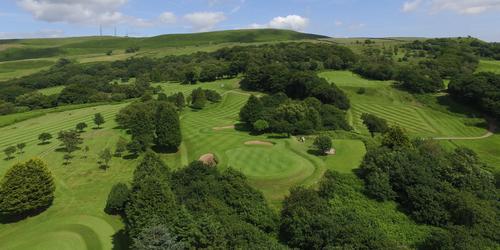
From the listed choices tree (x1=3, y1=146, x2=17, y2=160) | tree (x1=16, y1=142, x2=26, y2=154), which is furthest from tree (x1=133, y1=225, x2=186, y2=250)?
tree (x1=16, y1=142, x2=26, y2=154)

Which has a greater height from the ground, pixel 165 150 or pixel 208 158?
pixel 208 158

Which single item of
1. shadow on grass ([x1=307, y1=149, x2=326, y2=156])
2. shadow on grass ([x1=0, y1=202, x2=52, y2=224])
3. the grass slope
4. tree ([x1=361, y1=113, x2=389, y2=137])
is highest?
tree ([x1=361, y1=113, x2=389, y2=137])

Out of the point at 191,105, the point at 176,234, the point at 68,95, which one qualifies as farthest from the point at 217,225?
the point at 68,95

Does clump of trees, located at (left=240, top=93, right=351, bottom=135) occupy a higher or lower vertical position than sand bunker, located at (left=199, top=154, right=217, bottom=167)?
higher

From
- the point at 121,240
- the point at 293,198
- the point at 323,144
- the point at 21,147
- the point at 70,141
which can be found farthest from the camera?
the point at 21,147

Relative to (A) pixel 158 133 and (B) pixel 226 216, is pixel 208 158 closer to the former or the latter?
(A) pixel 158 133

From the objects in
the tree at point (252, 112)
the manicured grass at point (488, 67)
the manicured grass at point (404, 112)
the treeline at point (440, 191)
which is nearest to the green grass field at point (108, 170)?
the tree at point (252, 112)

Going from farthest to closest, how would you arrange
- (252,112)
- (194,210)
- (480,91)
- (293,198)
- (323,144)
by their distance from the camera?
(480,91)
(252,112)
(323,144)
(293,198)
(194,210)

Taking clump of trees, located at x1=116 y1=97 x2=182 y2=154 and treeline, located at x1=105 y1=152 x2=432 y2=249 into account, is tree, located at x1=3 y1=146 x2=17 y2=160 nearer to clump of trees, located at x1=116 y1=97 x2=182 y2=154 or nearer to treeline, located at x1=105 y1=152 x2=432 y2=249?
clump of trees, located at x1=116 y1=97 x2=182 y2=154

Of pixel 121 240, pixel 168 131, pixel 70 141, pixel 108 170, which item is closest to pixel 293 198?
pixel 121 240
